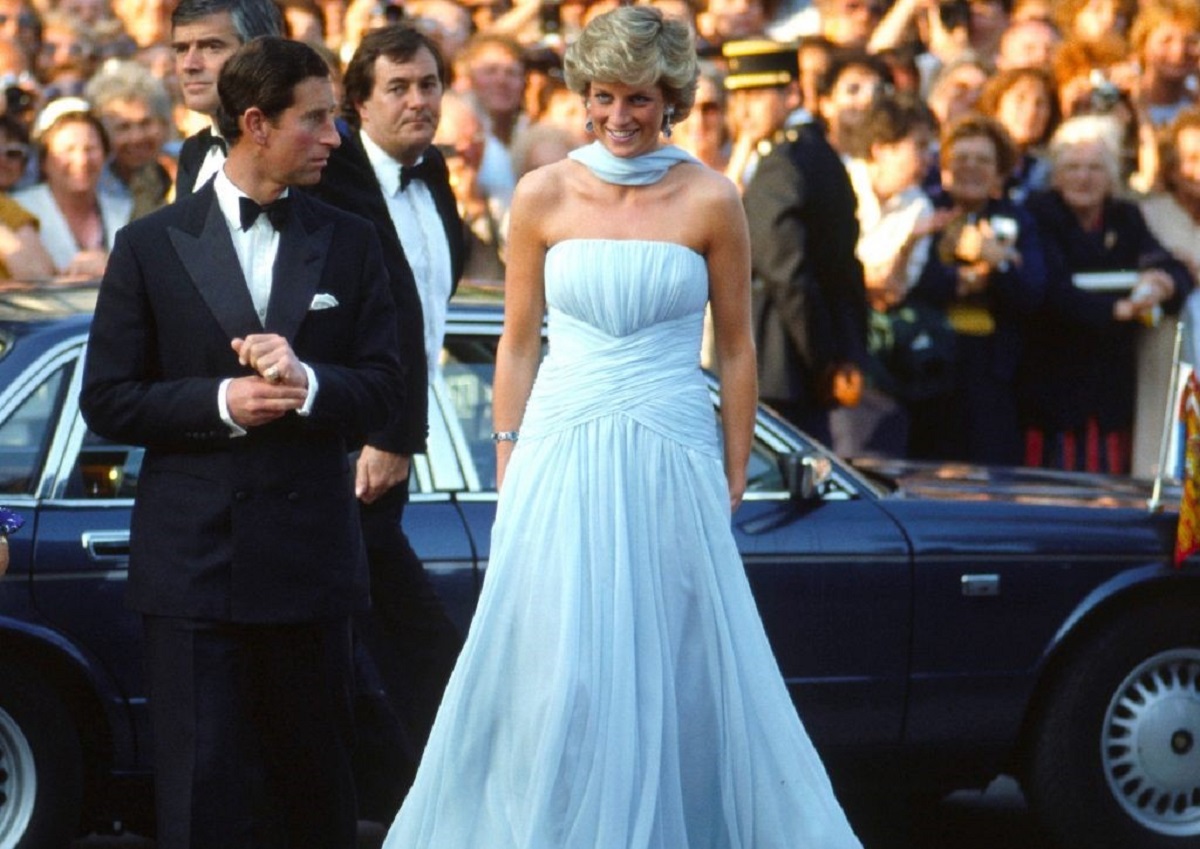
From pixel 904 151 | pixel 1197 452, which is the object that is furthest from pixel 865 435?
pixel 1197 452

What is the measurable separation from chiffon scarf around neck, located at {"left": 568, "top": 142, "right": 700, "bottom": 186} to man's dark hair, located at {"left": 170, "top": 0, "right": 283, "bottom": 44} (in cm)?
93

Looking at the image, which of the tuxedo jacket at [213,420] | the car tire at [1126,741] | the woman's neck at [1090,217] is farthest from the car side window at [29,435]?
the woman's neck at [1090,217]

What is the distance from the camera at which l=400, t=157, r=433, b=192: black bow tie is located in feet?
21.9

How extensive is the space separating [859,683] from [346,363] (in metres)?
2.30

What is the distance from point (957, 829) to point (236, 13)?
3530mm

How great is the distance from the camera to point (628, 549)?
5.76 m

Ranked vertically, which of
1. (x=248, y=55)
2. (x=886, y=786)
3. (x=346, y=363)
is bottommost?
(x=886, y=786)

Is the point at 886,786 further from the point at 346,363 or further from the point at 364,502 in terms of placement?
the point at 346,363

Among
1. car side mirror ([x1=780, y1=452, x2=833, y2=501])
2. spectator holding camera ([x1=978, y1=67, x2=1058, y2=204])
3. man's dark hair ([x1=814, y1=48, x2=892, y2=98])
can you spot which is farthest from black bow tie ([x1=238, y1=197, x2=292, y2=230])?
spectator holding camera ([x1=978, y1=67, x2=1058, y2=204])

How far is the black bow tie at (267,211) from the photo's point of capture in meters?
5.43

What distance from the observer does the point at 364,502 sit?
21.1ft

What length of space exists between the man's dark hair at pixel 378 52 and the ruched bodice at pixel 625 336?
1102mm

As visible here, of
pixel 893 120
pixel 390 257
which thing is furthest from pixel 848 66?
pixel 390 257

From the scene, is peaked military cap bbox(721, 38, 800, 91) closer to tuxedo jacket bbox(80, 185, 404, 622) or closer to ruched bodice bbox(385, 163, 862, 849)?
ruched bodice bbox(385, 163, 862, 849)
